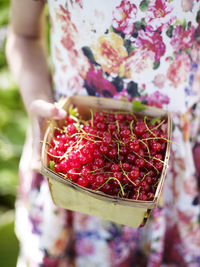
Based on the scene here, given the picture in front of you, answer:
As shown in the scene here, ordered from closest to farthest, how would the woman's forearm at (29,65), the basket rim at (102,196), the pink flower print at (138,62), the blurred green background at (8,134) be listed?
the basket rim at (102,196)
the pink flower print at (138,62)
the woman's forearm at (29,65)
the blurred green background at (8,134)

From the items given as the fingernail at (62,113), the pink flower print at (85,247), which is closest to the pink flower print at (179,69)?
the fingernail at (62,113)

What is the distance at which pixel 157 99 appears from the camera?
0.63 m

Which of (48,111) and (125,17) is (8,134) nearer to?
(48,111)

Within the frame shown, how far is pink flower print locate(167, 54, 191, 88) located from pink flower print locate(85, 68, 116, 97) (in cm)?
13

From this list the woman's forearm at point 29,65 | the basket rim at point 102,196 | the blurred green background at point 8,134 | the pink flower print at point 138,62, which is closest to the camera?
the basket rim at point 102,196

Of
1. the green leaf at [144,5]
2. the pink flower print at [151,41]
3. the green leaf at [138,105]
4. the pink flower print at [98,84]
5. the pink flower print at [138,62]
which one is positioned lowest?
the green leaf at [138,105]

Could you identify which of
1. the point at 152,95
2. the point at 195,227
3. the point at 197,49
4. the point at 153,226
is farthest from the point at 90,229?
the point at 197,49

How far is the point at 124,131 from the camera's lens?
56cm

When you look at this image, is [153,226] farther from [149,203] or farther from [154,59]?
[154,59]

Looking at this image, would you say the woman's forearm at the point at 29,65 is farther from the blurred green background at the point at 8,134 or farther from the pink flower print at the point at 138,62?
the blurred green background at the point at 8,134

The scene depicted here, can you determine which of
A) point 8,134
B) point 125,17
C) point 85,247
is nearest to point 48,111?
point 125,17

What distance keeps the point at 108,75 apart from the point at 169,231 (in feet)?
1.62

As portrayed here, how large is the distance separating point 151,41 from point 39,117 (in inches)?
11.5

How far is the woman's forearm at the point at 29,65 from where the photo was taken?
28.4 inches
